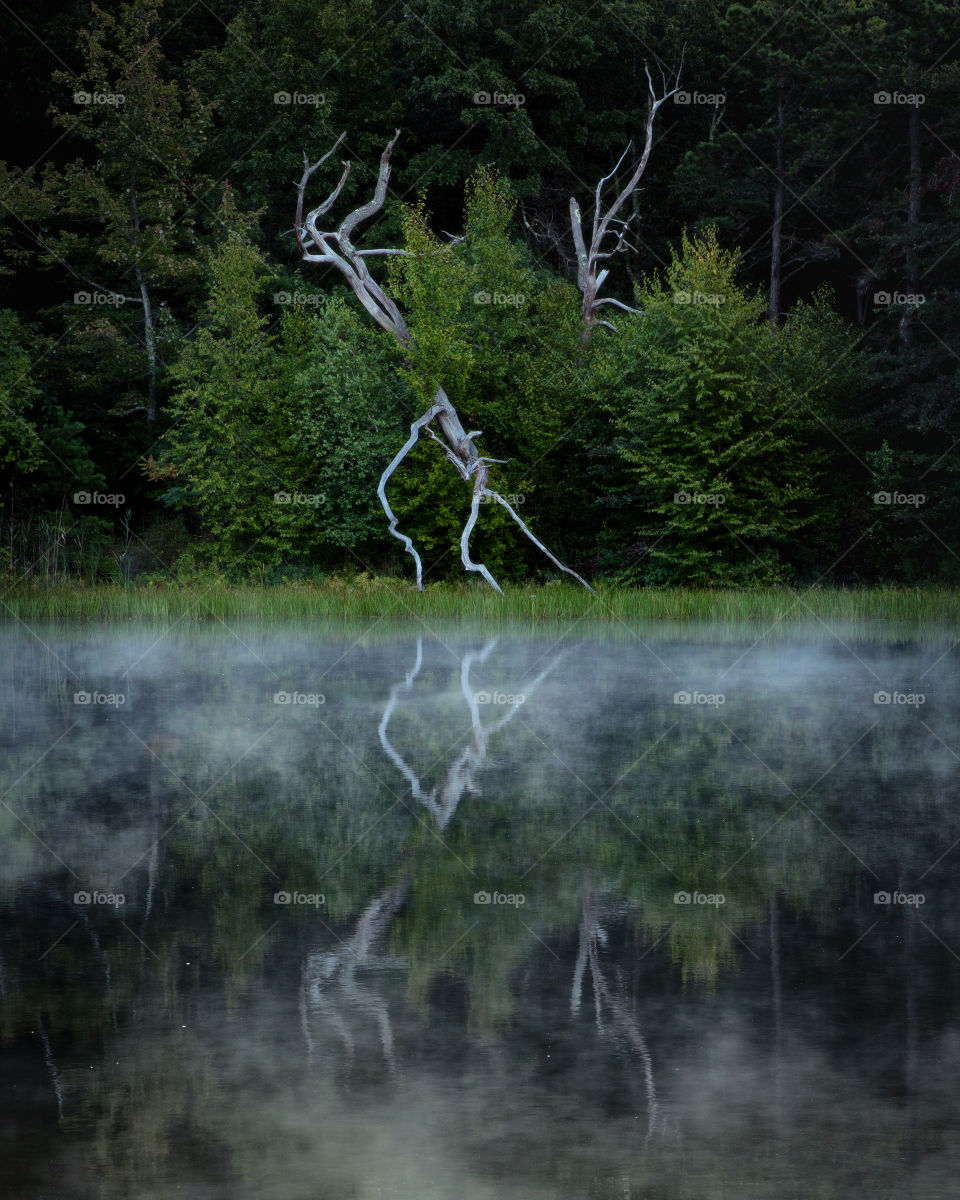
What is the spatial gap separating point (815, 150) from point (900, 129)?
68.8 inches

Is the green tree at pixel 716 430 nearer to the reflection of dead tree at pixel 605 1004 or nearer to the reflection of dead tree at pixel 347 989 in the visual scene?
the reflection of dead tree at pixel 605 1004

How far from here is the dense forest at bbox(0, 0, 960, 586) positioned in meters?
24.8

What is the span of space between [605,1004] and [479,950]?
89 centimetres

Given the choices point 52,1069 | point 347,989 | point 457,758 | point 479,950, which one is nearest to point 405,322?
point 457,758

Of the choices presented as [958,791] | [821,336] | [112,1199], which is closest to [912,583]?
[821,336]

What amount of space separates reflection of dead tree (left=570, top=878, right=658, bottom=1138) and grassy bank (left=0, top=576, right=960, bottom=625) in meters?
14.5

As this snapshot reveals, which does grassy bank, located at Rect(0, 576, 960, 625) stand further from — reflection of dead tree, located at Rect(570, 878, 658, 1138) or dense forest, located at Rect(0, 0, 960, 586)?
reflection of dead tree, located at Rect(570, 878, 658, 1138)

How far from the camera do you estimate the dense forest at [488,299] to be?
24.8m

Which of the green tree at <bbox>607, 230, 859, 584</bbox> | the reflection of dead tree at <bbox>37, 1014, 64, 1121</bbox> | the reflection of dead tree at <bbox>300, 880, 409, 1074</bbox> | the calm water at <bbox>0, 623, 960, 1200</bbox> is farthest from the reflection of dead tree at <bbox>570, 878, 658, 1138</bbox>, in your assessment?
the green tree at <bbox>607, 230, 859, 584</bbox>

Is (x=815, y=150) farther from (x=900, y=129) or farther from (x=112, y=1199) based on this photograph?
(x=112, y=1199)

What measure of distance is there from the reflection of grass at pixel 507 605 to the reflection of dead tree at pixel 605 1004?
14389 millimetres

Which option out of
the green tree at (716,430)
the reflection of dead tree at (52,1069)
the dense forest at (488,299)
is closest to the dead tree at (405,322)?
the dense forest at (488,299)

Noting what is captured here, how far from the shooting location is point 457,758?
1117 cm

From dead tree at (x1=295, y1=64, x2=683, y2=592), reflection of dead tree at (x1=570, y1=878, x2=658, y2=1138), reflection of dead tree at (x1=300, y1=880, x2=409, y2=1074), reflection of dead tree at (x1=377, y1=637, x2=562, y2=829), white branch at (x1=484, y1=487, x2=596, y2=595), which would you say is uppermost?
dead tree at (x1=295, y1=64, x2=683, y2=592)
